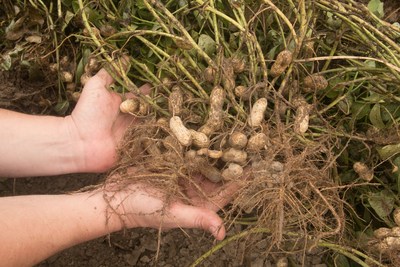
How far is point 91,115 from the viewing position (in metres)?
1.26

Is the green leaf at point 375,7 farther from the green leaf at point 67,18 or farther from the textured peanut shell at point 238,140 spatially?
the green leaf at point 67,18

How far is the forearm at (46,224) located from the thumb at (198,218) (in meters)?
0.15

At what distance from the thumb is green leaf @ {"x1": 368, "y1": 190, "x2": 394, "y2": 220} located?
39cm

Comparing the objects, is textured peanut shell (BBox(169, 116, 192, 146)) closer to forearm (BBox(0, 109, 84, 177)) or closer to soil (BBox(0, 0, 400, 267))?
forearm (BBox(0, 109, 84, 177))

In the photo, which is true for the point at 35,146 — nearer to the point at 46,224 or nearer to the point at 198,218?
the point at 46,224

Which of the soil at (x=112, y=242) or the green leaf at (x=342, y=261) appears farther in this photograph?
the soil at (x=112, y=242)

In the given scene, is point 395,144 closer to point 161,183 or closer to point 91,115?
point 161,183

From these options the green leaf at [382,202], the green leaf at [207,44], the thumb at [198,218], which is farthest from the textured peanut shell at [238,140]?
the green leaf at [382,202]

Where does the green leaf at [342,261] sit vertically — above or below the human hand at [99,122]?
below

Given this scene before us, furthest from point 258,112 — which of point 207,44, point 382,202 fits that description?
point 382,202

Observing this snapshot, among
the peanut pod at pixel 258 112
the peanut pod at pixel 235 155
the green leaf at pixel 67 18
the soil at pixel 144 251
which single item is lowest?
the soil at pixel 144 251

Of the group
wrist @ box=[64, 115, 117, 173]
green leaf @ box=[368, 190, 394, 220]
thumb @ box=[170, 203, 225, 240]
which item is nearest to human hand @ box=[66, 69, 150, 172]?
wrist @ box=[64, 115, 117, 173]

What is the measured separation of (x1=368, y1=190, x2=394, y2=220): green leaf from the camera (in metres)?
1.23

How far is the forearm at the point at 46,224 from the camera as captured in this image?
100 centimetres
